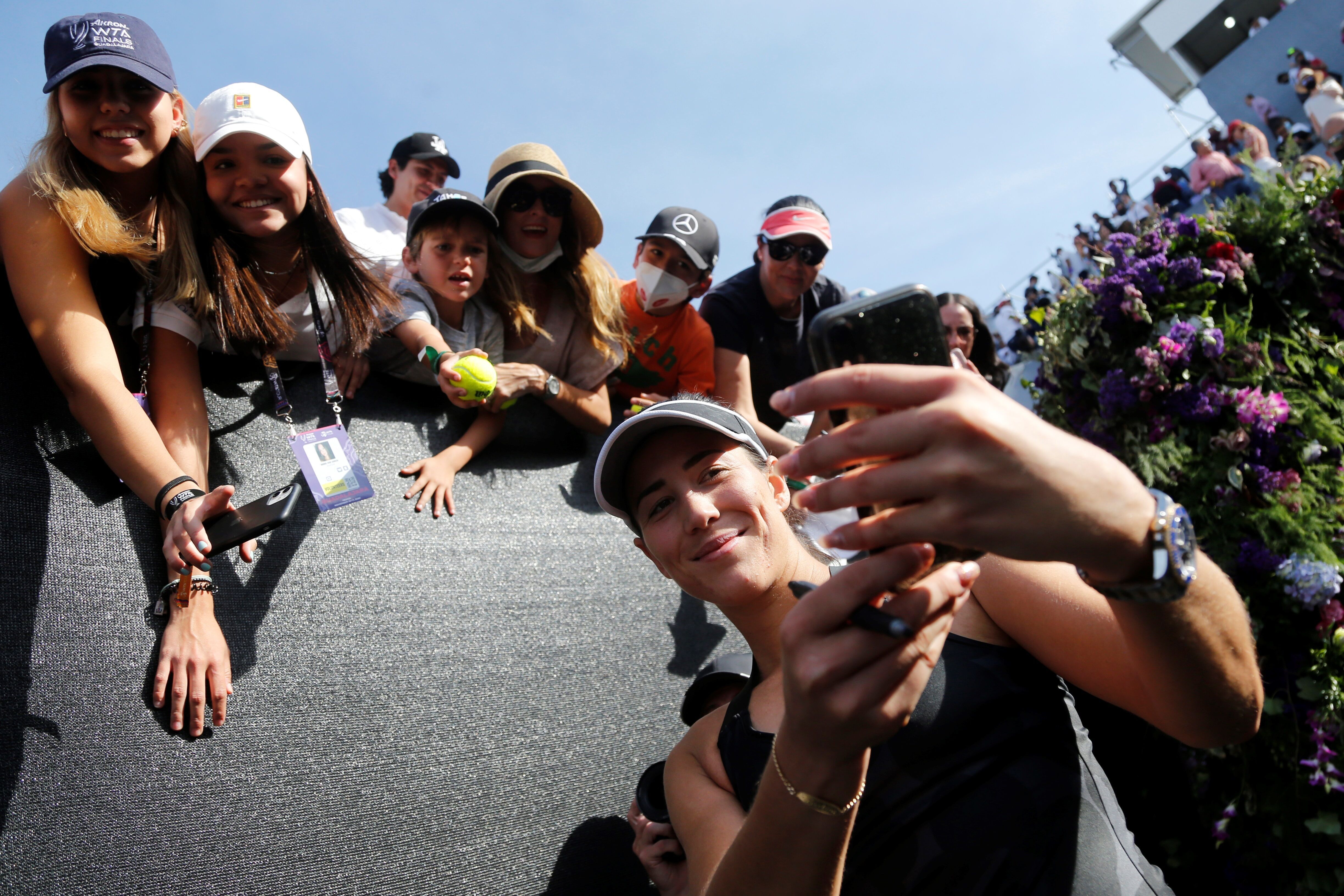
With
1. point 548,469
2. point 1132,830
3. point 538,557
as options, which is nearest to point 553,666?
point 538,557

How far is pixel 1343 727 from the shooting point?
248 cm

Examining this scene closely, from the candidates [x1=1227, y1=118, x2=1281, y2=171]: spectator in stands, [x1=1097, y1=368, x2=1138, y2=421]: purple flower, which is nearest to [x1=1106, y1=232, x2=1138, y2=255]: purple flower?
[x1=1097, y1=368, x2=1138, y2=421]: purple flower

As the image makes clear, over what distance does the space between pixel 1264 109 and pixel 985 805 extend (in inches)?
576

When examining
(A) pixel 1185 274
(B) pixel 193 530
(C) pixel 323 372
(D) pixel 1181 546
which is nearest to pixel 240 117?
(C) pixel 323 372

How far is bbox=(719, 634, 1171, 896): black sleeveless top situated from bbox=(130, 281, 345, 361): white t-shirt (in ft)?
7.86

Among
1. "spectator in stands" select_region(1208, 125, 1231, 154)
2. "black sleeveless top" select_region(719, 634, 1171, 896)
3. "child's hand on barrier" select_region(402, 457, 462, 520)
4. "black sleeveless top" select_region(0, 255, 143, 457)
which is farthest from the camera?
"spectator in stands" select_region(1208, 125, 1231, 154)

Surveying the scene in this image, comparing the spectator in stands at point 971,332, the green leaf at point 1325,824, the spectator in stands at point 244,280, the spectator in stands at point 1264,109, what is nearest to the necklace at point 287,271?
the spectator in stands at point 244,280

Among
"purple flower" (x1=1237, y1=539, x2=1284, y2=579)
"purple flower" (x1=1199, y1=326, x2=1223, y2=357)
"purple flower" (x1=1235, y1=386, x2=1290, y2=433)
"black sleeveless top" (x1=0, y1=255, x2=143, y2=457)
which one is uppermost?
"black sleeveless top" (x1=0, y1=255, x2=143, y2=457)

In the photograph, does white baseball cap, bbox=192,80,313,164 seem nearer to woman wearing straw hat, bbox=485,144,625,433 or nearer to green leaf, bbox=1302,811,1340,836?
woman wearing straw hat, bbox=485,144,625,433

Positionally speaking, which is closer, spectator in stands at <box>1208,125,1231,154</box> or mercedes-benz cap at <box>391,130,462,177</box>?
mercedes-benz cap at <box>391,130,462,177</box>

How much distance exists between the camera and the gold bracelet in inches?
38.3

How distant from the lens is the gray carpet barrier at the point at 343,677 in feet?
6.56

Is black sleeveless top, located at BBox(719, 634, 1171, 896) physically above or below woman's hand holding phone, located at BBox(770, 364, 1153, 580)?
below

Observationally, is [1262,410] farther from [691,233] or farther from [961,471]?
[961,471]
